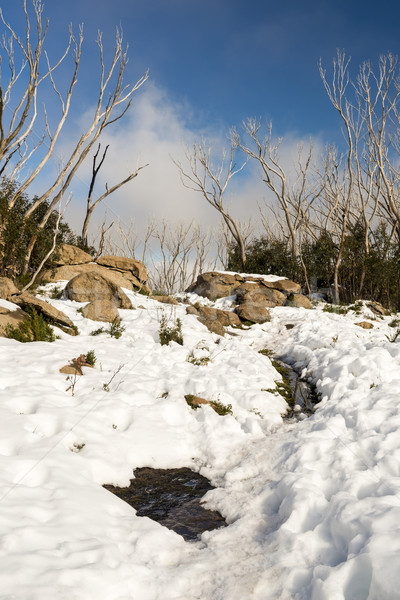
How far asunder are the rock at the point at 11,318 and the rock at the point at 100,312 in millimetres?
1780

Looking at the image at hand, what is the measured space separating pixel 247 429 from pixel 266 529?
6.47 feet

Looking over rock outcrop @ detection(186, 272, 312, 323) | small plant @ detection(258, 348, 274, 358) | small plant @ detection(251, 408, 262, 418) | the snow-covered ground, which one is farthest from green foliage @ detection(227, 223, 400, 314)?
small plant @ detection(251, 408, 262, 418)

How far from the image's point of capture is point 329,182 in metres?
18.1

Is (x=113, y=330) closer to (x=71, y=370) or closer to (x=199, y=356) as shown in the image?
(x=199, y=356)

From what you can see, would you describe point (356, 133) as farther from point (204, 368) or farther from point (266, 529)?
point (266, 529)

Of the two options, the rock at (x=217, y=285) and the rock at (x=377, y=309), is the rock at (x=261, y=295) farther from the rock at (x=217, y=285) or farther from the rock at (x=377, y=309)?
the rock at (x=377, y=309)

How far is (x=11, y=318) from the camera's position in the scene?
6.66 meters

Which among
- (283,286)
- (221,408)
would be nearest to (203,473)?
(221,408)

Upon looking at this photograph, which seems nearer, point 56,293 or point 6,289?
point 6,289

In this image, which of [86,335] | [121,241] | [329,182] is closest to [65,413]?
[86,335]

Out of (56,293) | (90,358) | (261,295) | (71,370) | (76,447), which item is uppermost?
(261,295)

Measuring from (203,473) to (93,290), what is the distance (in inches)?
283

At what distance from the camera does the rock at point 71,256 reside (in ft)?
41.2

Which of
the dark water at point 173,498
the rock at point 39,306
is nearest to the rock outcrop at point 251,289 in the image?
the rock at point 39,306
